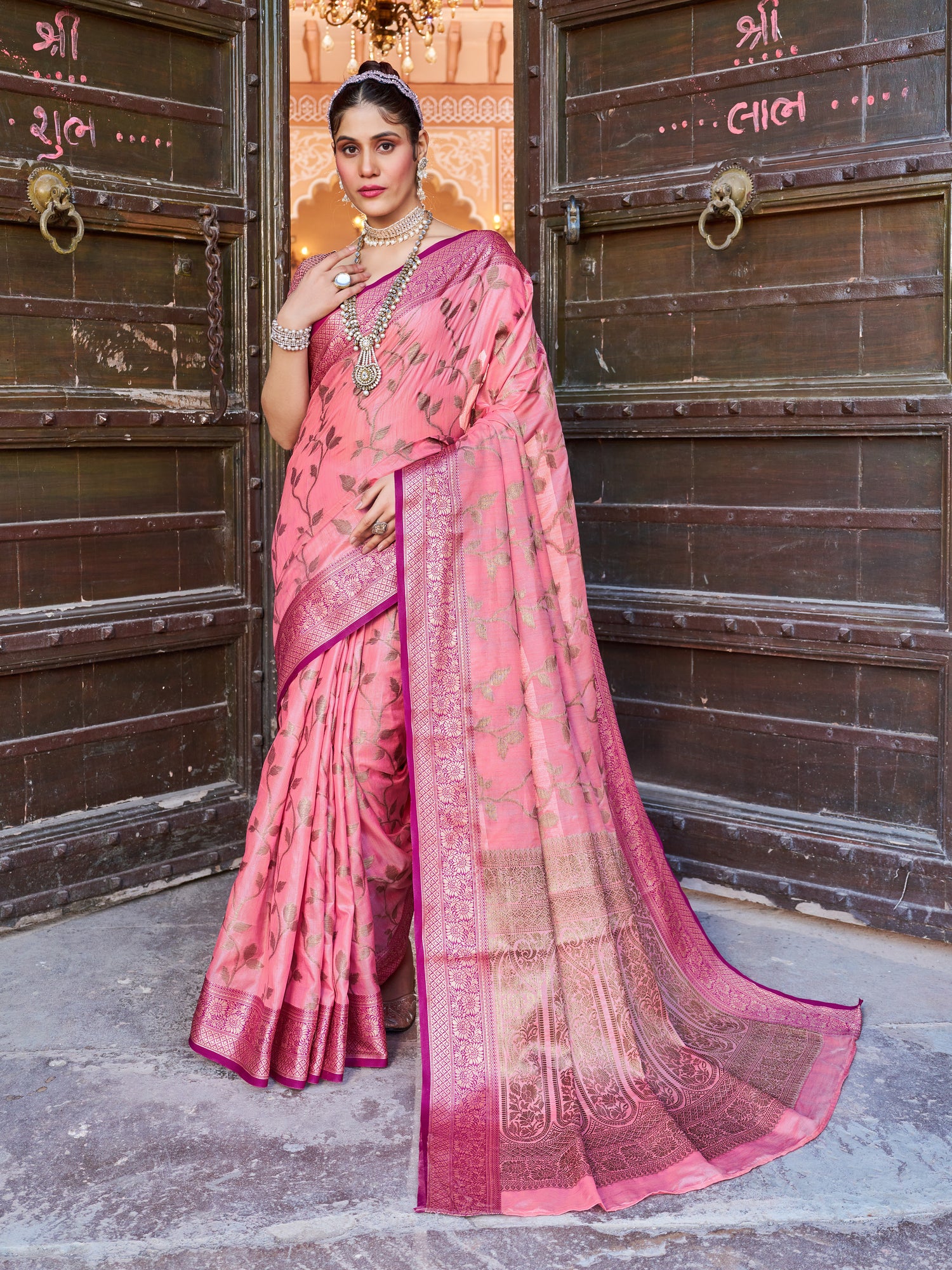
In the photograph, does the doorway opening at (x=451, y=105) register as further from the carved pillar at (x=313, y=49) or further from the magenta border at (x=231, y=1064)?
the magenta border at (x=231, y=1064)

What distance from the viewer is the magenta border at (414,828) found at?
1993 millimetres

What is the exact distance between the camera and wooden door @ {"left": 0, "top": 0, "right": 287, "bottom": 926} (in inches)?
112

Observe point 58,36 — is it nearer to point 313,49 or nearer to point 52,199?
point 52,199

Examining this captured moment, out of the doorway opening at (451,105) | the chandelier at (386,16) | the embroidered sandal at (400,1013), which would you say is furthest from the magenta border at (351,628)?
the doorway opening at (451,105)

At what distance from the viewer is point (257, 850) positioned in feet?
7.48

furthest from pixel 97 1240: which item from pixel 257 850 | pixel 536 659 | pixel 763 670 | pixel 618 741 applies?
pixel 763 670

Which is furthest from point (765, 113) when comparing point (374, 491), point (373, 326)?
point (374, 491)

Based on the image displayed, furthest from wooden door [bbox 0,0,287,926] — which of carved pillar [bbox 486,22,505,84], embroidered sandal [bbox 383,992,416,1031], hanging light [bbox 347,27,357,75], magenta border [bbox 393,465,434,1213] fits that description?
carved pillar [bbox 486,22,505,84]

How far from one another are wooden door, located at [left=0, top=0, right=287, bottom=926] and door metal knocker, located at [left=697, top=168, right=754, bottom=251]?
1.15 m

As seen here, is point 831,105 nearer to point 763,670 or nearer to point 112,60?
point 763,670

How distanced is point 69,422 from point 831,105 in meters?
1.89

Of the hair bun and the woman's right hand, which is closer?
the hair bun

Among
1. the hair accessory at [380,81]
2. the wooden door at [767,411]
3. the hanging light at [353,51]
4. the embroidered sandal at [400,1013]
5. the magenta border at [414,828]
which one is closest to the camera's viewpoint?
the magenta border at [414,828]

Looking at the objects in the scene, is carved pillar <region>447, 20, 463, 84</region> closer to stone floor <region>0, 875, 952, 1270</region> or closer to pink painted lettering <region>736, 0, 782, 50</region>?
pink painted lettering <region>736, 0, 782, 50</region>
